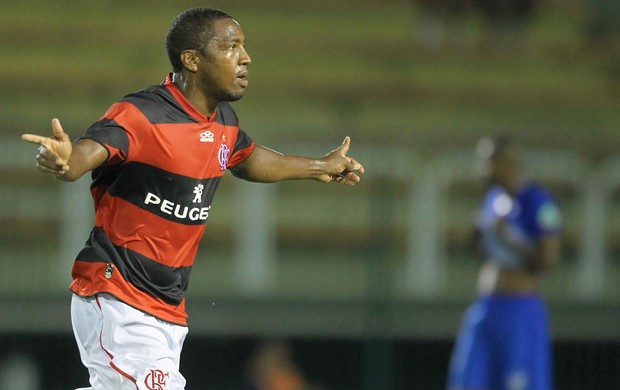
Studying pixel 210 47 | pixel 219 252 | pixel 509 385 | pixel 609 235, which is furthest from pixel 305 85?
pixel 210 47

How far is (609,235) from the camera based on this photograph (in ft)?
28.7

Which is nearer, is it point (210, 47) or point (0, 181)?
point (210, 47)

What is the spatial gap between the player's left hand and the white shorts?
944 millimetres

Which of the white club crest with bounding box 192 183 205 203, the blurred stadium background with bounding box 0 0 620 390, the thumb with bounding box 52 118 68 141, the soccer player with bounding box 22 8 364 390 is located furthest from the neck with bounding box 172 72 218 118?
the blurred stadium background with bounding box 0 0 620 390

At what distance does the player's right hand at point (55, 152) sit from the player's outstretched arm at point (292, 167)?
Answer: 111 centimetres

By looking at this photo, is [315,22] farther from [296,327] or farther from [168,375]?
[168,375]

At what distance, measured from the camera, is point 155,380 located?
3.71 m

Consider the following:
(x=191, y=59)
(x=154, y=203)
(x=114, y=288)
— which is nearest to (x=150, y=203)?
(x=154, y=203)

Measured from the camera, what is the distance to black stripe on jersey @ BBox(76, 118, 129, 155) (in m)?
3.63

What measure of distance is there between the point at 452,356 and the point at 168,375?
4755 millimetres

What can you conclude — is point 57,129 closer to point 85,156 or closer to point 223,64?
point 85,156

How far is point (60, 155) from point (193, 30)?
32.9 inches

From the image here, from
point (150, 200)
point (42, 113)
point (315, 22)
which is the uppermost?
point (315, 22)

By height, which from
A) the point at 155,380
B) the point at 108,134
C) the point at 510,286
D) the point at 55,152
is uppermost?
the point at 108,134
